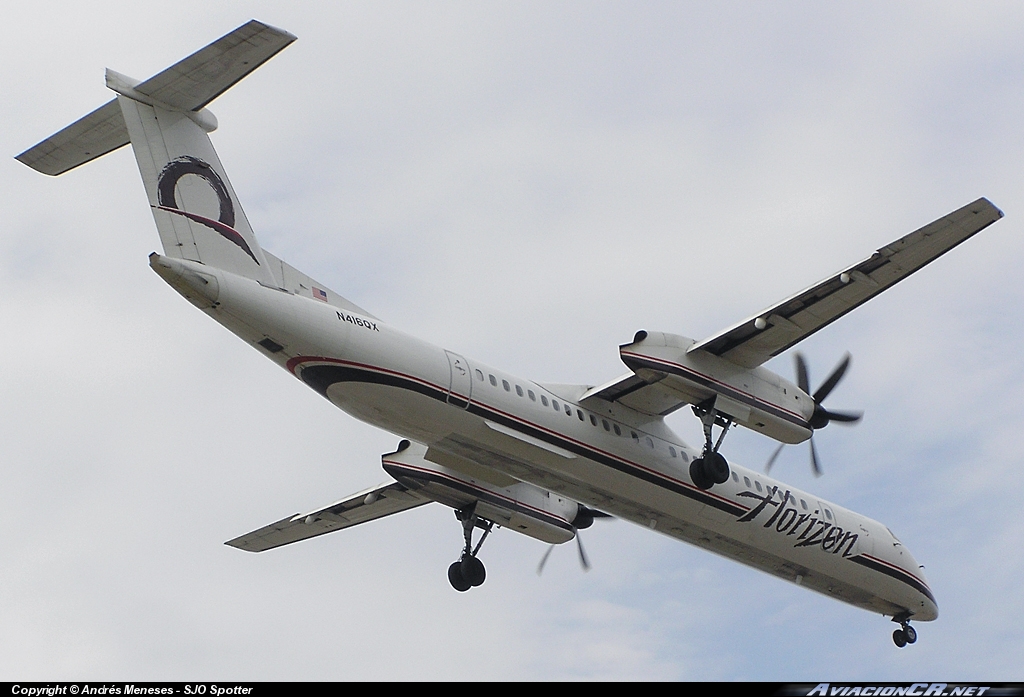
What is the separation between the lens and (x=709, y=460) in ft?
73.7

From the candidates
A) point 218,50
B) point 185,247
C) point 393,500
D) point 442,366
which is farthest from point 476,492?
point 218,50

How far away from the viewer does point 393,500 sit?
90.9 ft

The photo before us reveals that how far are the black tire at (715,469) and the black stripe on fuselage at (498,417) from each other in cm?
119

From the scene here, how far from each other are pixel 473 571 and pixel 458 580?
36cm

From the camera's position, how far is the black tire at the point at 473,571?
26.0 metres

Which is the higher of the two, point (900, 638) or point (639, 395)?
point (639, 395)

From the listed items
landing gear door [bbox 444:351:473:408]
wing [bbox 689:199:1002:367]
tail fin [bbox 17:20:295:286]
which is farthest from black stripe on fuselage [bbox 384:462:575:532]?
tail fin [bbox 17:20:295:286]

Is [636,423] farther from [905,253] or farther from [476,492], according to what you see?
[905,253]

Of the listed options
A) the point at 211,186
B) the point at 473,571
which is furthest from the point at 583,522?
the point at 211,186

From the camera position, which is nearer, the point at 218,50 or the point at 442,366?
the point at 218,50

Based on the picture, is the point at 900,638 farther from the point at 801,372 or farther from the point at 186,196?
the point at 186,196
